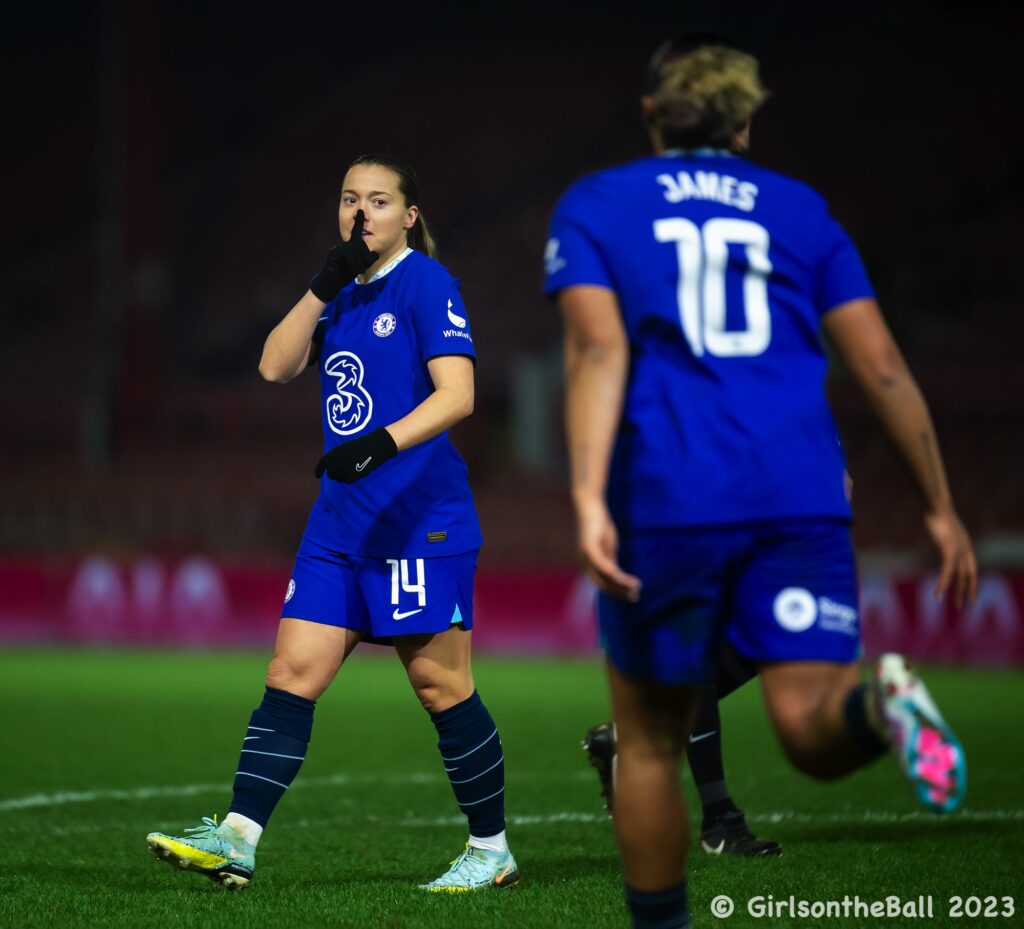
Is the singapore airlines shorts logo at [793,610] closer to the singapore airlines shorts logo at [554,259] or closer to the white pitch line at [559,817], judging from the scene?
the singapore airlines shorts logo at [554,259]

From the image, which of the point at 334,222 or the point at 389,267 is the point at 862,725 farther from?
the point at 334,222

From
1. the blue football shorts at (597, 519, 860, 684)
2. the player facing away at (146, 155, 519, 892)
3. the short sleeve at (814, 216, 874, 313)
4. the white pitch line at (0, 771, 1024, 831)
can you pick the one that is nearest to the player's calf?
the player facing away at (146, 155, 519, 892)

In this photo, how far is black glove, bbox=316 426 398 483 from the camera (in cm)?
415

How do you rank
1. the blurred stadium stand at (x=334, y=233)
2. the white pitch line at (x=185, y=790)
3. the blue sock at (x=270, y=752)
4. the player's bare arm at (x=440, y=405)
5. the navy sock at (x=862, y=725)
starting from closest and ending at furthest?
1. the navy sock at (x=862, y=725)
2. the player's bare arm at (x=440, y=405)
3. the blue sock at (x=270, y=752)
4. the white pitch line at (x=185, y=790)
5. the blurred stadium stand at (x=334, y=233)

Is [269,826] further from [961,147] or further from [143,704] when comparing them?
[961,147]

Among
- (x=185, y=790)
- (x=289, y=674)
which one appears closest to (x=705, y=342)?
(x=289, y=674)

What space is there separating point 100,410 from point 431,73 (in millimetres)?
10399

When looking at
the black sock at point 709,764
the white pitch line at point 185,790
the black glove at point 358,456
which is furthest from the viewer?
the white pitch line at point 185,790

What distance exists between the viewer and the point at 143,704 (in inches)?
440

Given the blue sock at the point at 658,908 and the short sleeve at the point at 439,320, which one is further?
the short sleeve at the point at 439,320

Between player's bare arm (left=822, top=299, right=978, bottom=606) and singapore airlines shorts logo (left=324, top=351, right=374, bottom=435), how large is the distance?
5.58ft

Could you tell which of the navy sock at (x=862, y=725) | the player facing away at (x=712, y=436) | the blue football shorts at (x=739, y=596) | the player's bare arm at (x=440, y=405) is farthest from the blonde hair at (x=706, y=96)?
the player's bare arm at (x=440, y=405)

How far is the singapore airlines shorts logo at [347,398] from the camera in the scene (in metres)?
4.57

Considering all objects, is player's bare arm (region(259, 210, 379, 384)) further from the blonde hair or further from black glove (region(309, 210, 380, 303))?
the blonde hair
